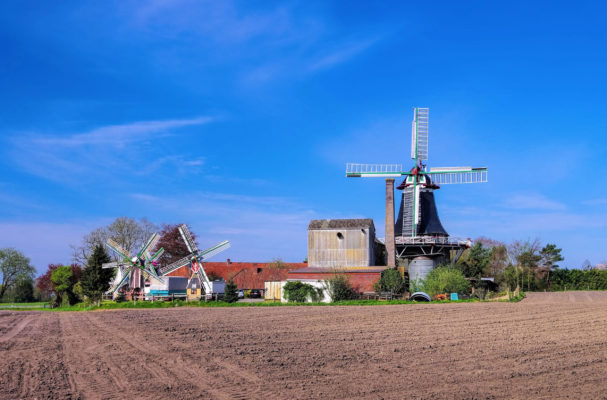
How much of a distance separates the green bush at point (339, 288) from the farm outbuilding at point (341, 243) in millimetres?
6346

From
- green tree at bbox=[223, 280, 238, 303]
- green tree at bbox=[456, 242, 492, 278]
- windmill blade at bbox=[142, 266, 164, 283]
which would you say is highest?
green tree at bbox=[456, 242, 492, 278]

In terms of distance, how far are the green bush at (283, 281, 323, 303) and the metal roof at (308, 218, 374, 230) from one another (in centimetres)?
843

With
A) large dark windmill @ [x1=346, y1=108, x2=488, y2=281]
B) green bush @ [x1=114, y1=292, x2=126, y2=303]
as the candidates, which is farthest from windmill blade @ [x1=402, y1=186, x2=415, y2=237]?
green bush @ [x1=114, y1=292, x2=126, y2=303]

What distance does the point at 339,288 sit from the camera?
138ft

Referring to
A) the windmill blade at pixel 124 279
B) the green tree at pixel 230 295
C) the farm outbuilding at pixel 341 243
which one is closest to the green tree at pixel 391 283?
the farm outbuilding at pixel 341 243

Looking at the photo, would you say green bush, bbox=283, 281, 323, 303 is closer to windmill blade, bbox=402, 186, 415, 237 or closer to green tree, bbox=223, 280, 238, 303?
green tree, bbox=223, 280, 238, 303

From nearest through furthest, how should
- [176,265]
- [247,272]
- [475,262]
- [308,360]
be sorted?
[308,360] < [176,265] < [475,262] < [247,272]

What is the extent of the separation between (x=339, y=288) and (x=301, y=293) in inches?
123

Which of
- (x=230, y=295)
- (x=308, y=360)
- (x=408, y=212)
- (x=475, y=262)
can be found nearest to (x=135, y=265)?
(x=230, y=295)

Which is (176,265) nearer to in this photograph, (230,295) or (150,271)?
(150,271)

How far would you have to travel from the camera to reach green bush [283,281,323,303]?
142 ft

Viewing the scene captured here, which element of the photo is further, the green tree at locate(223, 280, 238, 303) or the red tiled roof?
the red tiled roof

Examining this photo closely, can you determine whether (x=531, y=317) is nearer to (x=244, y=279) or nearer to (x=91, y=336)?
(x=91, y=336)

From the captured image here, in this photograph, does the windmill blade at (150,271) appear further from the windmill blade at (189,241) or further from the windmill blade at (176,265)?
the windmill blade at (189,241)
